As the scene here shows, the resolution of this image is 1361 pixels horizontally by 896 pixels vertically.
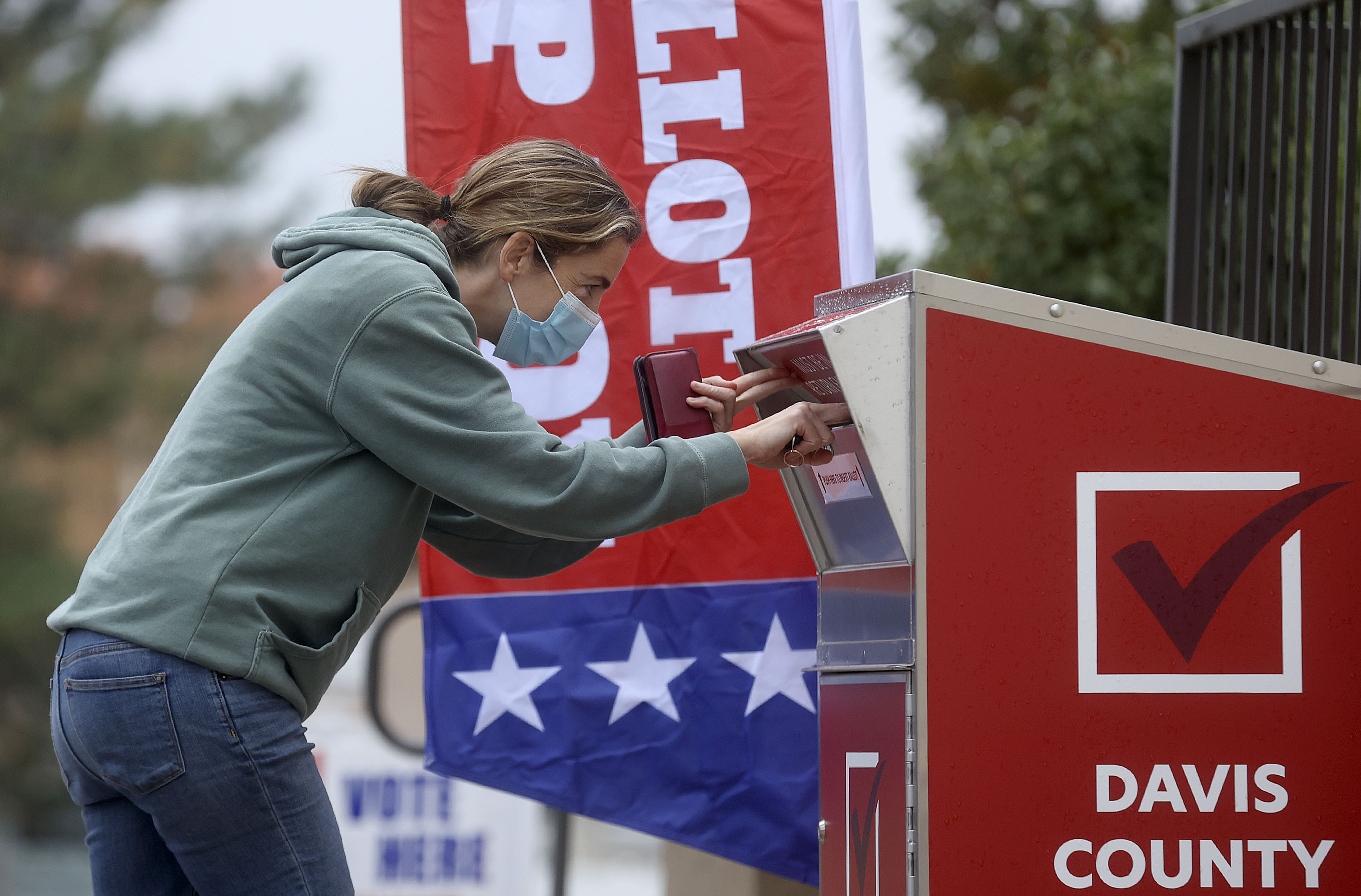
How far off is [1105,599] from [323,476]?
3.80 ft

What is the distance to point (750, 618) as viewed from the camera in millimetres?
2861

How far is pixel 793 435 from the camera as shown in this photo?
2.14 metres

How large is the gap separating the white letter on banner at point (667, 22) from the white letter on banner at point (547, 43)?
110mm

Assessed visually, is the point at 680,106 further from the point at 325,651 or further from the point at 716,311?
the point at 325,651

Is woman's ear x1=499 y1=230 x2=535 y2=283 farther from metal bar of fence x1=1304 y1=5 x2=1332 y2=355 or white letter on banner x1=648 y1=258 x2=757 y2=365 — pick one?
metal bar of fence x1=1304 y1=5 x2=1332 y2=355

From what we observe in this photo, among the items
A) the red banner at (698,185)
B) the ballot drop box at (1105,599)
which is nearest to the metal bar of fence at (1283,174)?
the red banner at (698,185)

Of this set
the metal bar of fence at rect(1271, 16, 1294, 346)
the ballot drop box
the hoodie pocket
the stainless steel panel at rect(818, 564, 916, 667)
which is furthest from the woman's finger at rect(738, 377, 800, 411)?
the metal bar of fence at rect(1271, 16, 1294, 346)

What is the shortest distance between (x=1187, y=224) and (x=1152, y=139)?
3.09 metres

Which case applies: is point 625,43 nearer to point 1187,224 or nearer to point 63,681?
point 1187,224

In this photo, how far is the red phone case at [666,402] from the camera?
230cm

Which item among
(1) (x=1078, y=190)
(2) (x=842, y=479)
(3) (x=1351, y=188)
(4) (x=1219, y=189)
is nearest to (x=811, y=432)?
(2) (x=842, y=479)

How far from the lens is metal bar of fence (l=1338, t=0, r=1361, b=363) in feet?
9.41

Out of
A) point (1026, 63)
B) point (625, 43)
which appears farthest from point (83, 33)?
point (625, 43)

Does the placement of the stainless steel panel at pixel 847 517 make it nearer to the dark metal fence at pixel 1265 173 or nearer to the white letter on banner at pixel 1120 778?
the white letter on banner at pixel 1120 778
